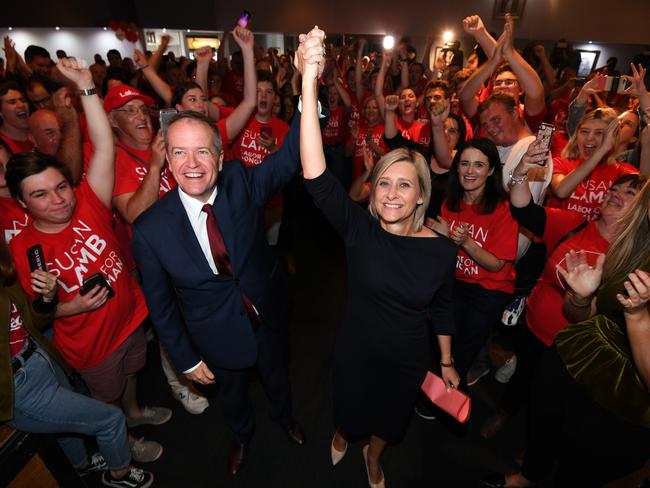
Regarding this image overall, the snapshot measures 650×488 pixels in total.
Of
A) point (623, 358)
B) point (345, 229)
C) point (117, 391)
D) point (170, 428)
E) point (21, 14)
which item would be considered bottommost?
point (170, 428)

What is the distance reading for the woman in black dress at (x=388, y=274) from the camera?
1.61 metres

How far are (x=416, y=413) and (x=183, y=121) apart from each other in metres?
2.45

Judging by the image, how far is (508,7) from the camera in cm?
1098

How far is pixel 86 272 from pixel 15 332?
0.37 metres

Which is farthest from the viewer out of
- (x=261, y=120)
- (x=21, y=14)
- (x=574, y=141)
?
(x=21, y=14)

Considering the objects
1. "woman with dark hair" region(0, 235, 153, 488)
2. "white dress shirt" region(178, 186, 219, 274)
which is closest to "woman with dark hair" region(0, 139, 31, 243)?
"woman with dark hair" region(0, 235, 153, 488)

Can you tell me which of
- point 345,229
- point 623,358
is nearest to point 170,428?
point 345,229

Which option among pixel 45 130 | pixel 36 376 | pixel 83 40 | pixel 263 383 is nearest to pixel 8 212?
pixel 36 376

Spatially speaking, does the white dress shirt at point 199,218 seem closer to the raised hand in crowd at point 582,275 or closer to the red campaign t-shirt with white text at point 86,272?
the red campaign t-shirt with white text at point 86,272

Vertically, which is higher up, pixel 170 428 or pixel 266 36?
pixel 266 36

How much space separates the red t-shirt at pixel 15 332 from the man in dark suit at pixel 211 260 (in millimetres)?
540

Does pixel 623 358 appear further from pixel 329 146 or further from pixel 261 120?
pixel 329 146

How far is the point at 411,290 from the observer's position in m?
1.66

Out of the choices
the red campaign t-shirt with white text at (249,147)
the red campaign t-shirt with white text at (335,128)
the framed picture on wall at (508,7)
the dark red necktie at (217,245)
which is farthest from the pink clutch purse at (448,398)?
the framed picture on wall at (508,7)
